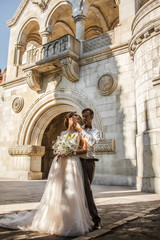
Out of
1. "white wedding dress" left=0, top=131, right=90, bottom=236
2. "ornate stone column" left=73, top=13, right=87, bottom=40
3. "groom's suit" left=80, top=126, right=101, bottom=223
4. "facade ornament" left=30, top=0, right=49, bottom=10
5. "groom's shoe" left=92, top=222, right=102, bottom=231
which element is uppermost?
"facade ornament" left=30, top=0, right=49, bottom=10

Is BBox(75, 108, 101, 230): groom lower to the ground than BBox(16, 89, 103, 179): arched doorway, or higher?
lower

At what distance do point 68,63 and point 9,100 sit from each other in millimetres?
5657

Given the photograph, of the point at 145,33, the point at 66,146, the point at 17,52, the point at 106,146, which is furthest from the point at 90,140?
the point at 17,52

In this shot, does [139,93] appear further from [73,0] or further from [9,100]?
[9,100]

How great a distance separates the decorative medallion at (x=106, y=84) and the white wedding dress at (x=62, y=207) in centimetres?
675

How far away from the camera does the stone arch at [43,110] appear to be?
1135 centimetres

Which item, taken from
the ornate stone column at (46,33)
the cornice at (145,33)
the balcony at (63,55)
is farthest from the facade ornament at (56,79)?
the cornice at (145,33)

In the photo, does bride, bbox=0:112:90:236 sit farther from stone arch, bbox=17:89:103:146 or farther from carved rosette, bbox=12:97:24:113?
carved rosette, bbox=12:97:24:113

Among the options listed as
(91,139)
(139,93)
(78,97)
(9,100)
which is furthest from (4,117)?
(91,139)

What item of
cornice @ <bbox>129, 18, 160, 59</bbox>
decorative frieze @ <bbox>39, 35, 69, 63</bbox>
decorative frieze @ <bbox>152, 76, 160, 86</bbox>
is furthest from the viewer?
decorative frieze @ <bbox>39, 35, 69, 63</bbox>

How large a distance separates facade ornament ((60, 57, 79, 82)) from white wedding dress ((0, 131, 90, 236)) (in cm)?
789

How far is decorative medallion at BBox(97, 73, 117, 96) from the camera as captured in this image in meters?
9.77

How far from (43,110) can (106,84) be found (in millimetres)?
4257

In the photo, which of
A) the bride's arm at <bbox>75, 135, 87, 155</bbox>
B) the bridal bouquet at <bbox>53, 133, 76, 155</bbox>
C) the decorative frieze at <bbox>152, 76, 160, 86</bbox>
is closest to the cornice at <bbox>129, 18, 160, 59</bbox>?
the decorative frieze at <bbox>152, 76, 160, 86</bbox>
